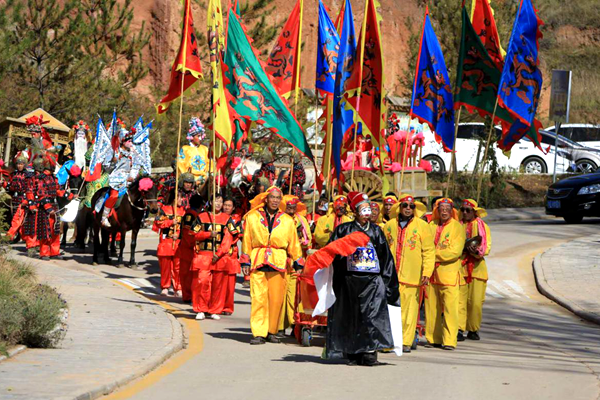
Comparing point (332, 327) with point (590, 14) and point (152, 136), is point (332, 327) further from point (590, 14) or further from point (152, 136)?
point (590, 14)

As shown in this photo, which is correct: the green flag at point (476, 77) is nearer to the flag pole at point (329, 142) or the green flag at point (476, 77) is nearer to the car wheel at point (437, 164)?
the flag pole at point (329, 142)

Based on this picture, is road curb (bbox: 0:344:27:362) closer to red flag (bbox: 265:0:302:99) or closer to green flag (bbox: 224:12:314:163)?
green flag (bbox: 224:12:314:163)

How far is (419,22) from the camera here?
160ft

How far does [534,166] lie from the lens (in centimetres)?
3619

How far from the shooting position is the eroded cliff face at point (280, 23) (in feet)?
127

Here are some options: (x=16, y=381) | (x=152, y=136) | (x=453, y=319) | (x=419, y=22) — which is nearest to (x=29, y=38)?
(x=152, y=136)

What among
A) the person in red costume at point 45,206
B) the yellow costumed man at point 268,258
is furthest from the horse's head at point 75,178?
the yellow costumed man at point 268,258

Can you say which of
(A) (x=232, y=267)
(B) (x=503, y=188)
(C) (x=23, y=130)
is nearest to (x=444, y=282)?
(A) (x=232, y=267)

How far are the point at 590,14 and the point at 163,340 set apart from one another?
182 feet

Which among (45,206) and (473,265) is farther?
(45,206)

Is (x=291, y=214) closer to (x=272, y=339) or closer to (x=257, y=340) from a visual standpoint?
(x=272, y=339)

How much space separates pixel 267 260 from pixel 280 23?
20.9 meters

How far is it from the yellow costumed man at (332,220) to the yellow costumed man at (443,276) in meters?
1.50

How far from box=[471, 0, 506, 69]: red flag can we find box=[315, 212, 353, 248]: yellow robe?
3636 mm
